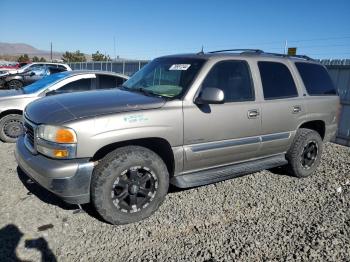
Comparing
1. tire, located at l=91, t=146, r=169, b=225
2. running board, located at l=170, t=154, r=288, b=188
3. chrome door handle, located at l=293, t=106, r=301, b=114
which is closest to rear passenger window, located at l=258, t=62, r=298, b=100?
chrome door handle, located at l=293, t=106, r=301, b=114

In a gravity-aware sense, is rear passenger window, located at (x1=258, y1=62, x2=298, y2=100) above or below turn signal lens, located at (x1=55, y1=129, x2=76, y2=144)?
above

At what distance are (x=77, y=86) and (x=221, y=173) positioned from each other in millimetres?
4123

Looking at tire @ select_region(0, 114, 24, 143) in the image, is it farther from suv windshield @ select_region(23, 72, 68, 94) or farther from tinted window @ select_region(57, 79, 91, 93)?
tinted window @ select_region(57, 79, 91, 93)

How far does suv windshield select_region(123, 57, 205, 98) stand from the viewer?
3.94 meters

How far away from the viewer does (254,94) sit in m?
4.35

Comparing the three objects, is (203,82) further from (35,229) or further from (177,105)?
(35,229)

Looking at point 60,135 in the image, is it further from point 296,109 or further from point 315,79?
point 315,79

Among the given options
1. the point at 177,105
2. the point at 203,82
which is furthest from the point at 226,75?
the point at 177,105

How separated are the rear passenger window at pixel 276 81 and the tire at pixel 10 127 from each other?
487cm

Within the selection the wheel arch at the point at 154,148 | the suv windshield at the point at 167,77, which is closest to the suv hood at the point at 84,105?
the suv windshield at the point at 167,77

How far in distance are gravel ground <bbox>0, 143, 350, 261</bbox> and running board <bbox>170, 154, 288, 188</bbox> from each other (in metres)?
0.35

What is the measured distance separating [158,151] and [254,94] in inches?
61.2

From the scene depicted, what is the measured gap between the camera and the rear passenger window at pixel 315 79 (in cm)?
509

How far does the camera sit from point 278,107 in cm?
458
